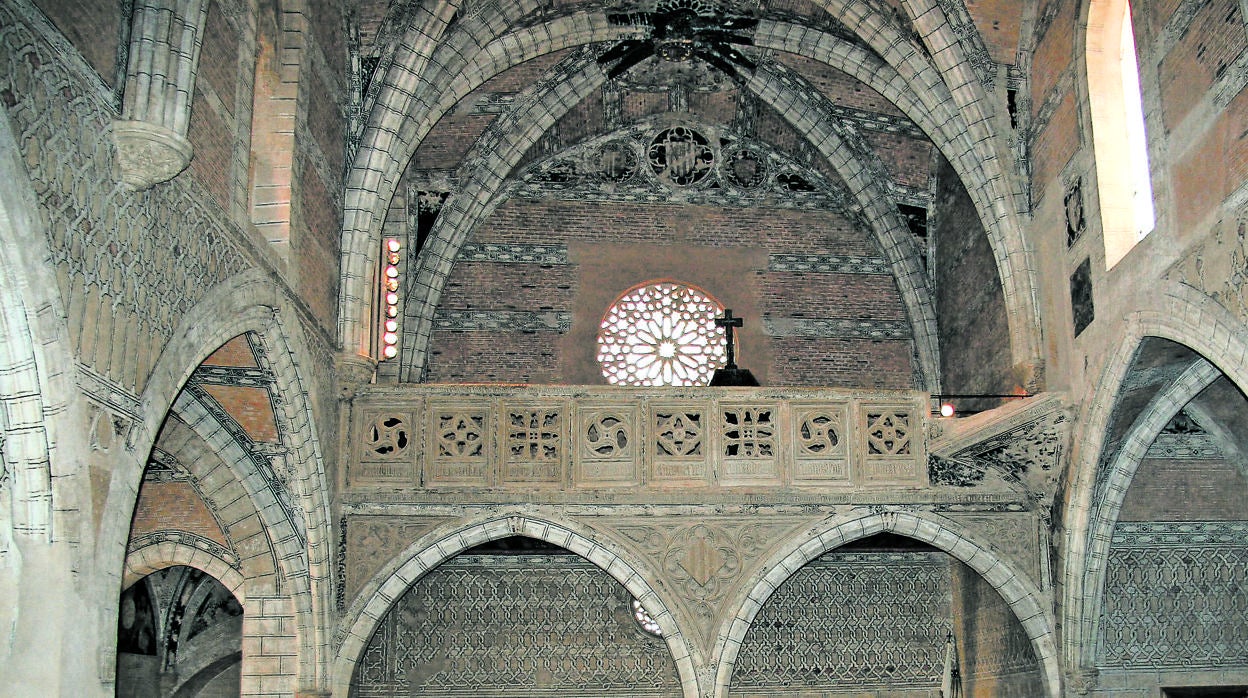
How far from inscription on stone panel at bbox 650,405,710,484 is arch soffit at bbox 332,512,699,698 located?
0.88 meters

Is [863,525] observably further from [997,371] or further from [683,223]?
[683,223]

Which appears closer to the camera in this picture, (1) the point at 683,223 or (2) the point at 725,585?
(2) the point at 725,585

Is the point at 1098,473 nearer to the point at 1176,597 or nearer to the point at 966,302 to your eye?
the point at 1176,597

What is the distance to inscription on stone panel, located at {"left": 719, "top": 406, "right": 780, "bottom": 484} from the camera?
13.0 meters

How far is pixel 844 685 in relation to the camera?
15656 millimetres

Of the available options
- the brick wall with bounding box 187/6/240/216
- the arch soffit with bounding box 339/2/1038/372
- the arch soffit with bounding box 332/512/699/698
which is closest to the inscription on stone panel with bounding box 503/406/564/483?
the arch soffit with bounding box 332/512/699/698

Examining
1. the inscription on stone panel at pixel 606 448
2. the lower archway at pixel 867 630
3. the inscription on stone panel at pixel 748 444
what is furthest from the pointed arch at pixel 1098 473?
the inscription on stone panel at pixel 606 448

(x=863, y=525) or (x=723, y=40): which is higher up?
(x=723, y=40)

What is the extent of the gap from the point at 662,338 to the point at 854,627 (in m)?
4.32

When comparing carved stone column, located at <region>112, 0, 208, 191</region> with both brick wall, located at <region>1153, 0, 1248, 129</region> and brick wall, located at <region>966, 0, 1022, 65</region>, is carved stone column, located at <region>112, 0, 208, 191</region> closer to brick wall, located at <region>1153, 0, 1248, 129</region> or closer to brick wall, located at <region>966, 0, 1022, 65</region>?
brick wall, located at <region>1153, 0, 1248, 129</region>

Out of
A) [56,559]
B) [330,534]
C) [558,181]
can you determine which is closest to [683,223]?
[558,181]

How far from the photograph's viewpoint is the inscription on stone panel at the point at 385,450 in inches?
503

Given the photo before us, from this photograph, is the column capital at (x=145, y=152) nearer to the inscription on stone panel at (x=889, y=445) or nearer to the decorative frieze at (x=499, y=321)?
the inscription on stone panel at (x=889, y=445)

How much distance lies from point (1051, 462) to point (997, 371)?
203cm
